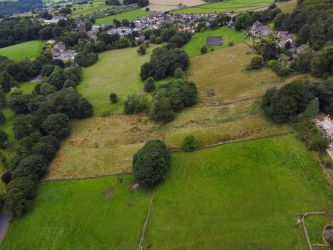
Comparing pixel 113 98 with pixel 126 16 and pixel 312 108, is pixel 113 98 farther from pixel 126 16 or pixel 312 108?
pixel 126 16

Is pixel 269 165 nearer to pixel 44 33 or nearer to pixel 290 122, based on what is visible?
pixel 290 122

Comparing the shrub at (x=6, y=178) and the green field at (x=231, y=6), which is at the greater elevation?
the green field at (x=231, y=6)

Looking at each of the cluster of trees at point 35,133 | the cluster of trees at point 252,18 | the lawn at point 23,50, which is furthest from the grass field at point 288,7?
the lawn at point 23,50

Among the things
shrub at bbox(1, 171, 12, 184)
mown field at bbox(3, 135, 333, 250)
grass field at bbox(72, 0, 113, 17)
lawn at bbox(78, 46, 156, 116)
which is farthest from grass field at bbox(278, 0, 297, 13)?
grass field at bbox(72, 0, 113, 17)

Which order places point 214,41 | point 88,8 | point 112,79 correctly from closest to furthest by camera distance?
point 112,79
point 214,41
point 88,8

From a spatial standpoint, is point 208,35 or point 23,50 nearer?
point 208,35

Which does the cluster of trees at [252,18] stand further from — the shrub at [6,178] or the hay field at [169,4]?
the shrub at [6,178]

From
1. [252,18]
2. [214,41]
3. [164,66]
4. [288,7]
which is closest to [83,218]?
[164,66]
